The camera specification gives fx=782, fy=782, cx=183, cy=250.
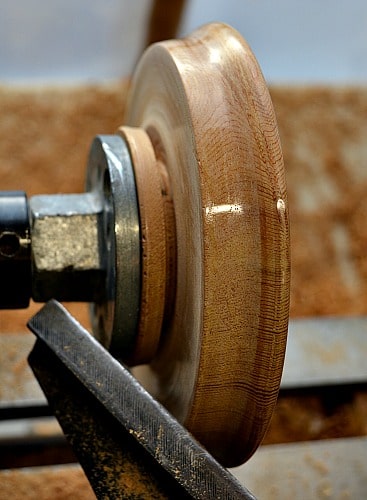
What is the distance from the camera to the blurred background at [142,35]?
2.21 m

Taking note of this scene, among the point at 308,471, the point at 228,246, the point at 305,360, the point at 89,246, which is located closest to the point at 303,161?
the point at 305,360

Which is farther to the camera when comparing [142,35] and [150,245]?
[142,35]

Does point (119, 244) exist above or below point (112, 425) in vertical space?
above

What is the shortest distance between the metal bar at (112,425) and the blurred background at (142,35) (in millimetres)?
1326

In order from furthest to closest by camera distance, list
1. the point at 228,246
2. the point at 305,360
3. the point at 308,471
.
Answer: the point at 305,360
the point at 308,471
the point at 228,246

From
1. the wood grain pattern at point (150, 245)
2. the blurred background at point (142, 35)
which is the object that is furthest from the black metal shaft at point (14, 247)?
the blurred background at point (142, 35)

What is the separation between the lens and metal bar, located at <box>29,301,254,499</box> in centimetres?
75

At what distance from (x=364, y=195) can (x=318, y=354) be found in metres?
0.58

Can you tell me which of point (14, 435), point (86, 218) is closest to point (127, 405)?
point (86, 218)

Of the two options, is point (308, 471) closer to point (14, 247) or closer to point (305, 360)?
point (305, 360)

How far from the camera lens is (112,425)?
828 mm

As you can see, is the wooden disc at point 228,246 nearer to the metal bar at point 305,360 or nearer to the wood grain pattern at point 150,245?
the wood grain pattern at point 150,245

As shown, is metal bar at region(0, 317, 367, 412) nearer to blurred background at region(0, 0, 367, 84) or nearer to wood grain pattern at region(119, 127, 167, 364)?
wood grain pattern at region(119, 127, 167, 364)

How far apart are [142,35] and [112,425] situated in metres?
1.61
